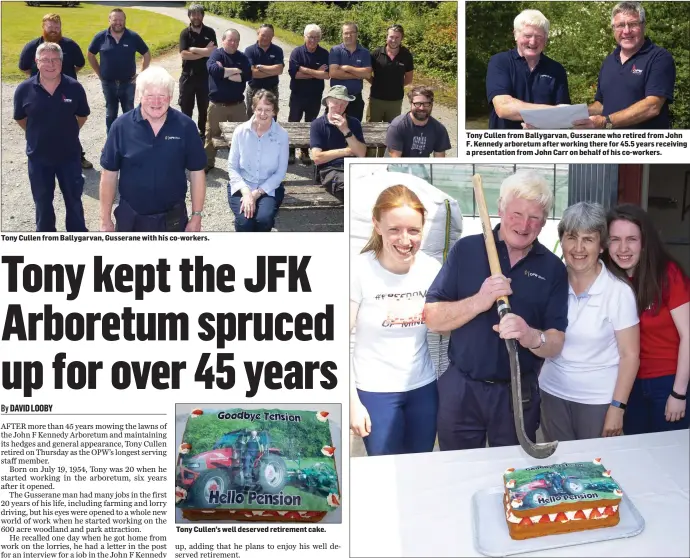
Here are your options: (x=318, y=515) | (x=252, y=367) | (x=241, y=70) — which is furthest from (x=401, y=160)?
(x=318, y=515)

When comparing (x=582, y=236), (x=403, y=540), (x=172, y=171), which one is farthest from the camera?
(x=172, y=171)

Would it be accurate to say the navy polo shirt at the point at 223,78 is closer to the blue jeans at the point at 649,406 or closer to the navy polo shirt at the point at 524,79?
the navy polo shirt at the point at 524,79

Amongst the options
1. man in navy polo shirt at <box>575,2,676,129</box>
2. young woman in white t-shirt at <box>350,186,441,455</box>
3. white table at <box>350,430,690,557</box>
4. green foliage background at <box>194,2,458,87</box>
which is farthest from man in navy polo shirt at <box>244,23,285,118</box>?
white table at <box>350,430,690,557</box>

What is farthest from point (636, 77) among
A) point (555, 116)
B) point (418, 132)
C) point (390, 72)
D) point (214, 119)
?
point (214, 119)

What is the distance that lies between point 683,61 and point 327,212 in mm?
A: 1664

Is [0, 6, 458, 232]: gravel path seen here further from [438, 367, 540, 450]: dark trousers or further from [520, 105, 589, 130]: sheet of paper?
[438, 367, 540, 450]: dark trousers

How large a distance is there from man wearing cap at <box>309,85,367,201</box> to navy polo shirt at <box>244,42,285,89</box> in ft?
0.87

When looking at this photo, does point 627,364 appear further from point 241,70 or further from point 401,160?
point 241,70

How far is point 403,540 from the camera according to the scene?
277 cm

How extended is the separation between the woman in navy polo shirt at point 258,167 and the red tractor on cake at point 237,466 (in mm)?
929

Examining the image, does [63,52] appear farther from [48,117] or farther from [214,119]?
[214,119]

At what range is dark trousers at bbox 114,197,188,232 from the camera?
12.9 ft

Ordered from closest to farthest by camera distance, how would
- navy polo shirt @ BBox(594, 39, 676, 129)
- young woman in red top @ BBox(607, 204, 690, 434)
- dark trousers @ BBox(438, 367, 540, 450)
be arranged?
dark trousers @ BBox(438, 367, 540, 450), young woman in red top @ BBox(607, 204, 690, 434), navy polo shirt @ BBox(594, 39, 676, 129)

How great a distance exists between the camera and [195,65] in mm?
3945
